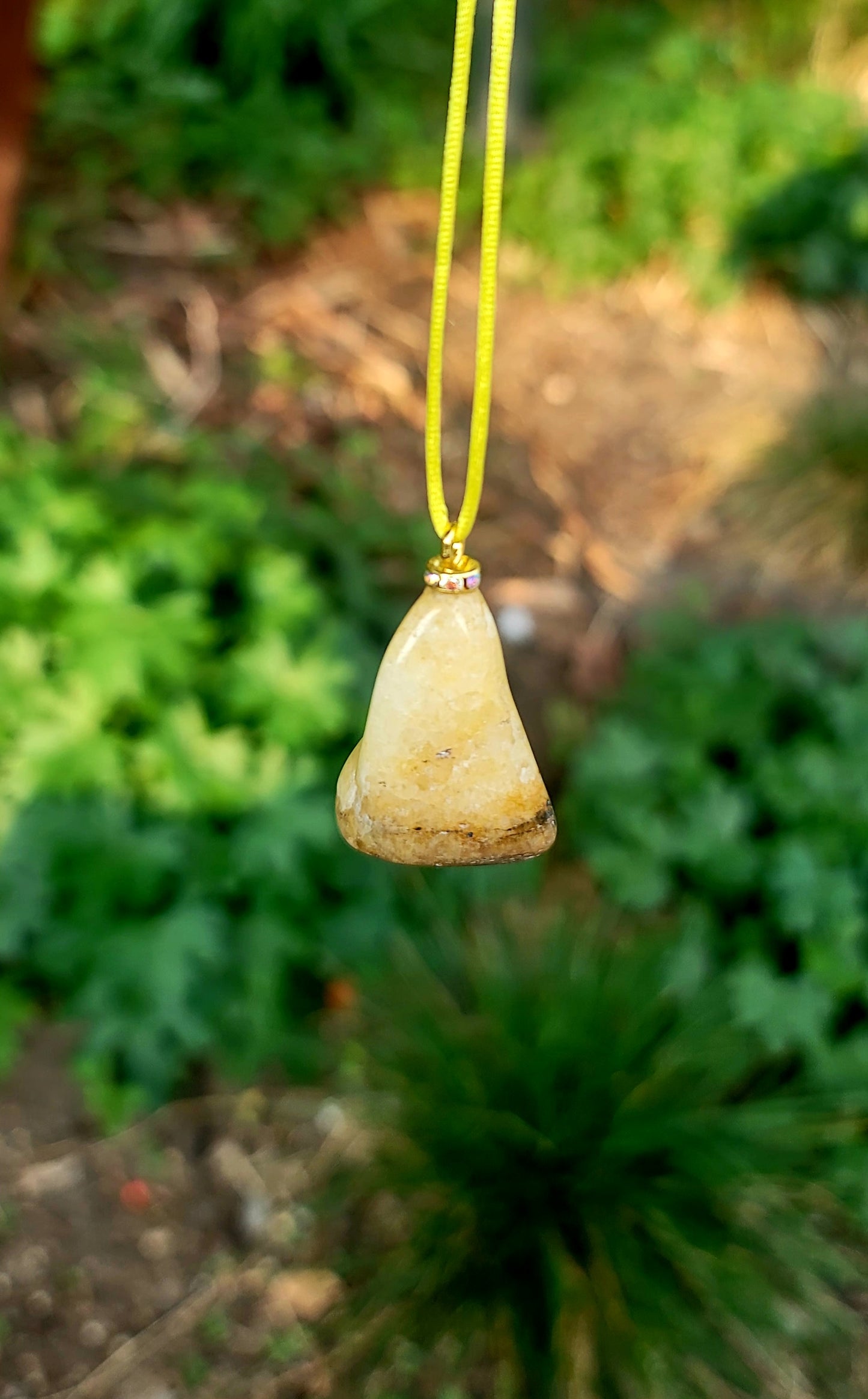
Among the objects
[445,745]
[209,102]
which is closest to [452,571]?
[445,745]

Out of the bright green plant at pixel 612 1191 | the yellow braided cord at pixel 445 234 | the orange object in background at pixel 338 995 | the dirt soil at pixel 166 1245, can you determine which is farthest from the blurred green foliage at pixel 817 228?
the yellow braided cord at pixel 445 234

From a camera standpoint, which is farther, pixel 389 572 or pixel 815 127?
pixel 815 127

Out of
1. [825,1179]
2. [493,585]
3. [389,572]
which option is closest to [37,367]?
[389,572]

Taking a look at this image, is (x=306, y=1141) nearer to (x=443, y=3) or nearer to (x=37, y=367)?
(x=37, y=367)

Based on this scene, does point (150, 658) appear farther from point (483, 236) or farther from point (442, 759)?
point (483, 236)

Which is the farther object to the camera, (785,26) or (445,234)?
(785,26)

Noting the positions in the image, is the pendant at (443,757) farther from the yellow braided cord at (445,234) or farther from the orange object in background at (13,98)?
the orange object in background at (13,98)

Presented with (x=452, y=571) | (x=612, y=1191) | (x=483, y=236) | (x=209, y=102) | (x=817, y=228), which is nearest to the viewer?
(x=483, y=236)
